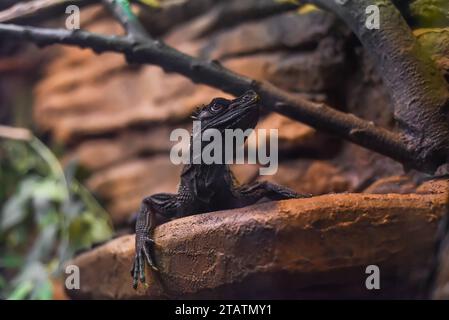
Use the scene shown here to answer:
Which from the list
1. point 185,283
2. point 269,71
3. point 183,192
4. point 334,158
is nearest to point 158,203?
point 183,192

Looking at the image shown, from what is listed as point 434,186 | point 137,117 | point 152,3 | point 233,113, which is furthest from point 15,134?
point 434,186

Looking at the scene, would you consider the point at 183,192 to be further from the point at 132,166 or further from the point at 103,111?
the point at 103,111

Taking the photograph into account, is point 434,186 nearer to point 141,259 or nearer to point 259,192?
point 259,192

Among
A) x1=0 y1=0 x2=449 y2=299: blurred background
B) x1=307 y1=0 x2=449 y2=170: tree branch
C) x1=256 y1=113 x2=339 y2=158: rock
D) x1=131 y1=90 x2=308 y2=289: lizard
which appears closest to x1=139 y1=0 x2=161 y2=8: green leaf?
x1=0 y1=0 x2=449 y2=299: blurred background

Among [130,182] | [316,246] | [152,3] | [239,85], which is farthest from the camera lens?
[130,182]

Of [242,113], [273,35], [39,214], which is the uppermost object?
[273,35]

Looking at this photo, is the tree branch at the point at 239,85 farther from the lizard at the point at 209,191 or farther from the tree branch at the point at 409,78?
the lizard at the point at 209,191

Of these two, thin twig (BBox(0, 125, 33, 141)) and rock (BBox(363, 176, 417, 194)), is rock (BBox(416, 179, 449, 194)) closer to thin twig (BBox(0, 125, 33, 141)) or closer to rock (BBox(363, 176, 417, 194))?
rock (BBox(363, 176, 417, 194))
